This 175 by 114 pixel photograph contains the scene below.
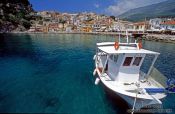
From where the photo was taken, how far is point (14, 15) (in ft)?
448

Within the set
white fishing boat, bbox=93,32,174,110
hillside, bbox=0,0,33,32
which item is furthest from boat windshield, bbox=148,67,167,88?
hillside, bbox=0,0,33,32

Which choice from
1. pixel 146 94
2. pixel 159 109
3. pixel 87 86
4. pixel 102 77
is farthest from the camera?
pixel 87 86

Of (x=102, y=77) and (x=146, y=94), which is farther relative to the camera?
(x=102, y=77)

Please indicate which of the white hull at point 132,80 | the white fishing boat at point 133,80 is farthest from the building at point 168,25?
the white hull at point 132,80

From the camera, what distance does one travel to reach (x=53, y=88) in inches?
704

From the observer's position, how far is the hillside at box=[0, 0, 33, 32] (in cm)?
12354

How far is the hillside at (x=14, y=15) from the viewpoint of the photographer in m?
124

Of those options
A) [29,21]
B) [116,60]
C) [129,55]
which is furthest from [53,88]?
[29,21]

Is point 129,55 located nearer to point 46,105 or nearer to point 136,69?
point 136,69

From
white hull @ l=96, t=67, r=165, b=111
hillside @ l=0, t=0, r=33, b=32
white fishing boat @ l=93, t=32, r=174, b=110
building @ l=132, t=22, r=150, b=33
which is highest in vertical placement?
hillside @ l=0, t=0, r=33, b=32

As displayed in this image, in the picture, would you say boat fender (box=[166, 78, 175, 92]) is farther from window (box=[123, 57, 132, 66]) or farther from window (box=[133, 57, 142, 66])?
window (box=[123, 57, 132, 66])

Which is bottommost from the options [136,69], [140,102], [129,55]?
[140,102]

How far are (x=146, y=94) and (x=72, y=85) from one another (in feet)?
28.7

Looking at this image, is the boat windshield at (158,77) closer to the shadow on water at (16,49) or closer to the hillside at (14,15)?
the shadow on water at (16,49)
